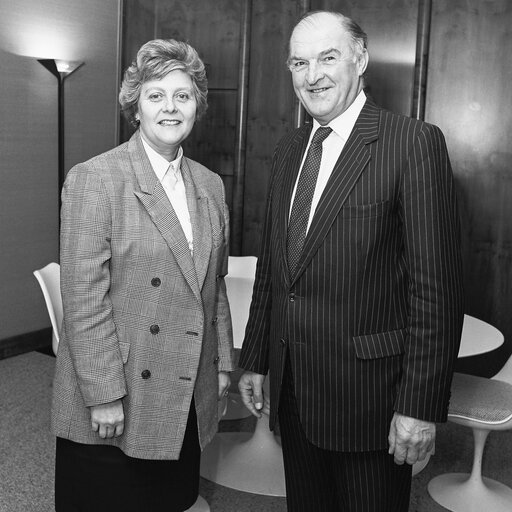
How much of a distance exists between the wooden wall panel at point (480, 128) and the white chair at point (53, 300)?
2652 millimetres

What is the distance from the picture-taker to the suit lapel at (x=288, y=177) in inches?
74.7

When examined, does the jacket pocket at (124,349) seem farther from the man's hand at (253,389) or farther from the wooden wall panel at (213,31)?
the wooden wall panel at (213,31)

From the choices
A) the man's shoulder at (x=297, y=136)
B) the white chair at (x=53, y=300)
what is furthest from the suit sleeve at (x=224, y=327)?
the white chair at (x=53, y=300)

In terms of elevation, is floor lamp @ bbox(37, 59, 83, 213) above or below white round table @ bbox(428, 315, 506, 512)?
above

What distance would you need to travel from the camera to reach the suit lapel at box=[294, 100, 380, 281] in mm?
1751

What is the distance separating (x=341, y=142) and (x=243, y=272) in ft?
8.03

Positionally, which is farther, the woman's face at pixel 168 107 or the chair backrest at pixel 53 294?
the chair backrest at pixel 53 294

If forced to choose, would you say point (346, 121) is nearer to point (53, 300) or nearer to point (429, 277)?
point (429, 277)

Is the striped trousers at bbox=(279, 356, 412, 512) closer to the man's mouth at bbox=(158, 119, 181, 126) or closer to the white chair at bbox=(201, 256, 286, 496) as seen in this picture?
the man's mouth at bbox=(158, 119, 181, 126)

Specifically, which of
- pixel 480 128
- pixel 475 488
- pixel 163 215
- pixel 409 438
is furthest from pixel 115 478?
pixel 480 128

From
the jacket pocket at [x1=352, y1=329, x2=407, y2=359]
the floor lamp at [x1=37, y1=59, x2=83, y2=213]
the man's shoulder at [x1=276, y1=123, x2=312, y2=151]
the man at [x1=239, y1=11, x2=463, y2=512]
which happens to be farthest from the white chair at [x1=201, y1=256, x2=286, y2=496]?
the floor lamp at [x1=37, y1=59, x2=83, y2=213]

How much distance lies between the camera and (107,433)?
82.1 inches

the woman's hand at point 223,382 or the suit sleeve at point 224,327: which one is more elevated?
the suit sleeve at point 224,327

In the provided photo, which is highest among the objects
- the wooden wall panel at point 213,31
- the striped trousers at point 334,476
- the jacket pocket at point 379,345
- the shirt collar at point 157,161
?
the wooden wall panel at point 213,31
